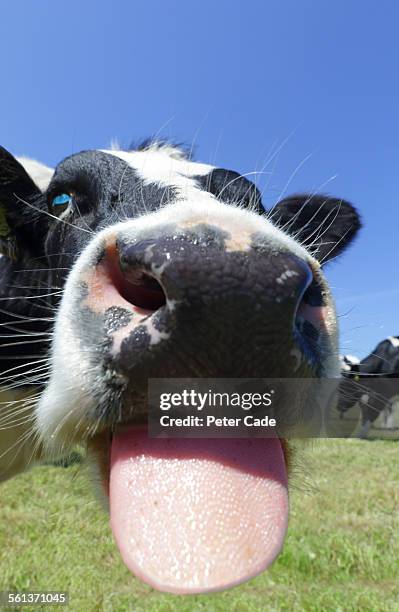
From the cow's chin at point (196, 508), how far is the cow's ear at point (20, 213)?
1.40m

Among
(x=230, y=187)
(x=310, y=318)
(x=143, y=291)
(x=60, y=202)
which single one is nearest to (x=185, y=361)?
(x=143, y=291)

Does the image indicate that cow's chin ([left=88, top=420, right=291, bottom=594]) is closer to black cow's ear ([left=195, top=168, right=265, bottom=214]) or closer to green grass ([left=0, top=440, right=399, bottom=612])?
green grass ([left=0, top=440, right=399, bottom=612])

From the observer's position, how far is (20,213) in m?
2.25

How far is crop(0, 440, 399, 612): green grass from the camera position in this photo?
2369mm

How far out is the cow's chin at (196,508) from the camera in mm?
884

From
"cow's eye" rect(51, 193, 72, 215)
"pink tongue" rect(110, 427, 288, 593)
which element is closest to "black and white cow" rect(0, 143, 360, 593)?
"pink tongue" rect(110, 427, 288, 593)

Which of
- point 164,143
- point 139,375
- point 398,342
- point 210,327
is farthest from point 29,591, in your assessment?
point 398,342

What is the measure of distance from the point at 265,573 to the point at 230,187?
2.16 m

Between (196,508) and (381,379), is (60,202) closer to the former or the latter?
(196,508)

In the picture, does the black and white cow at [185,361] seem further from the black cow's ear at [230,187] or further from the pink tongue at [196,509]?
the black cow's ear at [230,187]

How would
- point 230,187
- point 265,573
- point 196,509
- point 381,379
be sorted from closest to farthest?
point 196,509 < point 230,187 < point 265,573 < point 381,379

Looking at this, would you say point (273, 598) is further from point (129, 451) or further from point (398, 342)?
point (398, 342)

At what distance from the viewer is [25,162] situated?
3.50 m

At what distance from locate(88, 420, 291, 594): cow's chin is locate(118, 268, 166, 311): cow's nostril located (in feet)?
0.95
